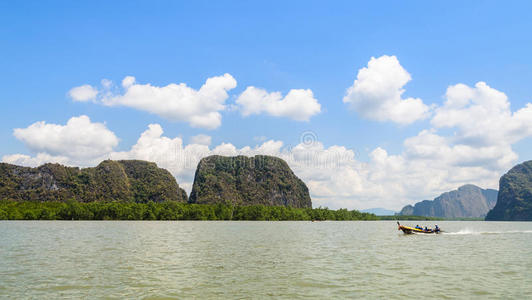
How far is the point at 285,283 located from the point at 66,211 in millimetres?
124165

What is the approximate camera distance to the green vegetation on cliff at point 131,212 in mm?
123144

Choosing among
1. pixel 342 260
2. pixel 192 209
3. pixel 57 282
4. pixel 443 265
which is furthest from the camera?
pixel 192 209

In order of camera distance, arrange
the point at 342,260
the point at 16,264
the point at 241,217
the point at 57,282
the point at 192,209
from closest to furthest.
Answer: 1. the point at 57,282
2. the point at 16,264
3. the point at 342,260
4. the point at 192,209
5. the point at 241,217

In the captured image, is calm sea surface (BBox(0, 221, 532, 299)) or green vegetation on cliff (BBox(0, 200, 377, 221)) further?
green vegetation on cliff (BBox(0, 200, 377, 221))

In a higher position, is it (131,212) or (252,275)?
(131,212)

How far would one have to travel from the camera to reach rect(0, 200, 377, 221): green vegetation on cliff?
12314 cm

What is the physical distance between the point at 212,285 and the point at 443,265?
18.3 m

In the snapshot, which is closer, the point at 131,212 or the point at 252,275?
the point at 252,275

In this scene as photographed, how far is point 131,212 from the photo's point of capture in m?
135

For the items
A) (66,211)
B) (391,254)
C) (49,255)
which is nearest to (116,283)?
(49,255)

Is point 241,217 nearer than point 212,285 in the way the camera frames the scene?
No

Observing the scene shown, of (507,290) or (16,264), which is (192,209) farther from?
(507,290)

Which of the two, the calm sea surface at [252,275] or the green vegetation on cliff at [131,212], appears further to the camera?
the green vegetation on cliff at [131,212]

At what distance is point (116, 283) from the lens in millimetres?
20297
